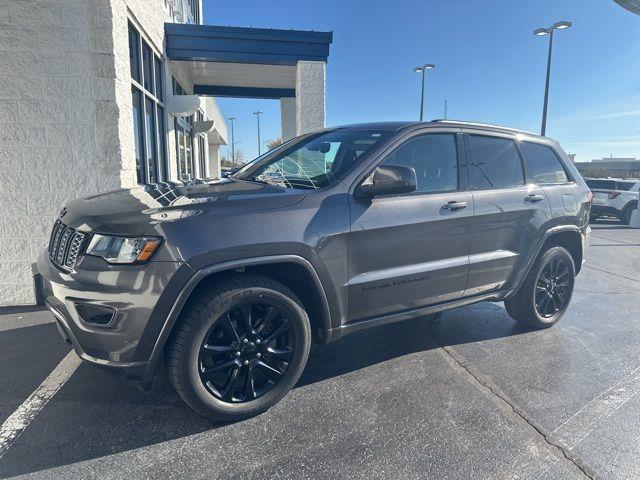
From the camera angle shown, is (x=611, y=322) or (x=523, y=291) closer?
(x=523, y=291)

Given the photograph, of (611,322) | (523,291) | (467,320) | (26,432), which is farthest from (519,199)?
(26,432)

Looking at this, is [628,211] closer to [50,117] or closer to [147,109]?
[147,109]

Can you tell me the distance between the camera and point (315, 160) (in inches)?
139

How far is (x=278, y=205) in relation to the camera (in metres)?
2.80

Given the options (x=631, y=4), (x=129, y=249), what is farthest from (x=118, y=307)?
(x=631, y=4)

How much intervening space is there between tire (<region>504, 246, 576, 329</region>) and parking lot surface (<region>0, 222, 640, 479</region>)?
237 millimetres

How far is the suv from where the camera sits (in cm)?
248

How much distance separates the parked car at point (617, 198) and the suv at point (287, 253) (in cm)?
1345

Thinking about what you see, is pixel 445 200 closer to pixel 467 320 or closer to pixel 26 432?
pixel 467 320

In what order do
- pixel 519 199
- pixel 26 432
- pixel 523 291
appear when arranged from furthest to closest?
pixel 523 291 < pixel 519 199 < pixel 26 432

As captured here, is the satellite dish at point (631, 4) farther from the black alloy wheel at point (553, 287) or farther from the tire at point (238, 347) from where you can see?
the tire at point (238, 347)

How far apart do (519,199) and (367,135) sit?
1.53 m

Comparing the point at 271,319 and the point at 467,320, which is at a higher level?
the point at 271,319

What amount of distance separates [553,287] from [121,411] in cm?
396
